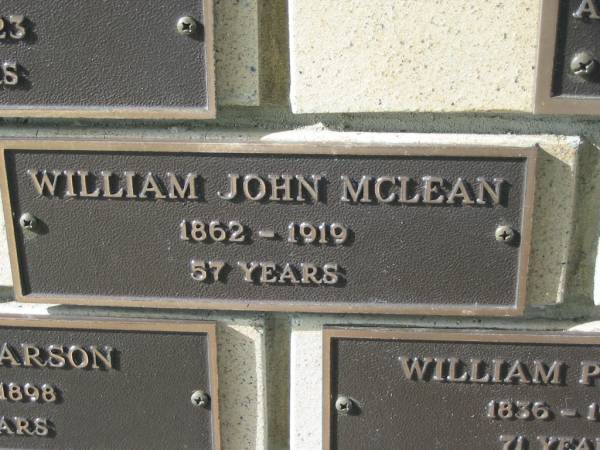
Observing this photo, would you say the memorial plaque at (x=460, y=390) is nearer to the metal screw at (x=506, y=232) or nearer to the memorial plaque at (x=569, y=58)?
the metal screw at (x=506, y=232)

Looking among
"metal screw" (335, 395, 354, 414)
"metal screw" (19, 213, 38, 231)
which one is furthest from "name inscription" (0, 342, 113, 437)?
"metal screw" (335, 395, 354, 414)

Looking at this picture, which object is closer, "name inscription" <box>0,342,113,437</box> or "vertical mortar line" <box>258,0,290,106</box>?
"vertical mortar line" <box>258,0,290,106</box>

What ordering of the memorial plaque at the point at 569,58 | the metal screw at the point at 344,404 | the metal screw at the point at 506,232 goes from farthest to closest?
the metal screw at the point at 344,404 < the metal screw at the point at 506,232 < the memorial plaque at the point at 569,58

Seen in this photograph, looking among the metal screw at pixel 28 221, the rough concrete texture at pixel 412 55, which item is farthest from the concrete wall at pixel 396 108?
the metal screw at pixel 28 221

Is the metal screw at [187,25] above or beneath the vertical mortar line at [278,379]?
above

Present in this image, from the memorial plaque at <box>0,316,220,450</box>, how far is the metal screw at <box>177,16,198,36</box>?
573 mm

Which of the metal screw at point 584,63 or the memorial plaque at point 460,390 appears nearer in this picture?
the metal screw at point 584,63

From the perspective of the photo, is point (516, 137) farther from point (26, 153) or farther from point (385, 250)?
point (26, 153)

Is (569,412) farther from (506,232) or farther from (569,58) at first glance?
(569,58)

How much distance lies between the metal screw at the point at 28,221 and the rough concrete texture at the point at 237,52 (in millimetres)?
438

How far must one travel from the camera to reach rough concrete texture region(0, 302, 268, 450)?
128 centimetres

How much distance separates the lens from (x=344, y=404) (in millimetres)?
1274

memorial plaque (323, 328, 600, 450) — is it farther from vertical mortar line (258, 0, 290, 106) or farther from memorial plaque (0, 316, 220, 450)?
vertical mortar line (258, 0, 290, 106)

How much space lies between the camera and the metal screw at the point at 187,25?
42.8 inches
